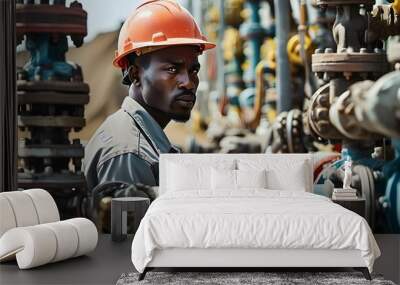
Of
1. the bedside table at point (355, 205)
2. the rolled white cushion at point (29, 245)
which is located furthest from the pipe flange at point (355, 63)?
the rolled white cushion at point (29, 245)

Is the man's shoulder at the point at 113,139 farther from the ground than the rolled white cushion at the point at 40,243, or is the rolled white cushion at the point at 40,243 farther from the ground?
the man's shoulder at the point at 113,139

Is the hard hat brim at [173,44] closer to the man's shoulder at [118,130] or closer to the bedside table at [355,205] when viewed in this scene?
the man's shoulder at [118,130]

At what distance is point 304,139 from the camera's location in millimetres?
5641

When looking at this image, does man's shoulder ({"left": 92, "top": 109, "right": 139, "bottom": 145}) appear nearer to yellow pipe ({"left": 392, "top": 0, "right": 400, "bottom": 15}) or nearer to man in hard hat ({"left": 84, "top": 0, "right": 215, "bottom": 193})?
man in hard hat ({"left": 84, "top": 0, "right": 215, "bottom": 193})

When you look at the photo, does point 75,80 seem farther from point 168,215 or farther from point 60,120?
point 168,215

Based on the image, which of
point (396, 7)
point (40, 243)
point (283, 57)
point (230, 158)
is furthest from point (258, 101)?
point (40, 243)

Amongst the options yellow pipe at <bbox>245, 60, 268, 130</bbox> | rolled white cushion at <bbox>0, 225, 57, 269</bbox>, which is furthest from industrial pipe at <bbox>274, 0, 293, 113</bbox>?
rolled white cushion at <bbox>0, 225, 57, 269</bbox>

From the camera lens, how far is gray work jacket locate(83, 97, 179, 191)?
5.62m

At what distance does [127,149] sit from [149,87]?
562mm

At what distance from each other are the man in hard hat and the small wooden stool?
369mm

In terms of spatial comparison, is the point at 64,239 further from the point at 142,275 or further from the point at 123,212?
the point at 123,212

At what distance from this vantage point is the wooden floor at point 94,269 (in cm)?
399

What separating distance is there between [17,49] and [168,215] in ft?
8.96

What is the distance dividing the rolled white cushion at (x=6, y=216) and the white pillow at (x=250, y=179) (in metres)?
1.67
